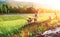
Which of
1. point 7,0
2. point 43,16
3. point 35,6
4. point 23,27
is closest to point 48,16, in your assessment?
point 43,16

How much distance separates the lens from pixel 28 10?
4.59ft

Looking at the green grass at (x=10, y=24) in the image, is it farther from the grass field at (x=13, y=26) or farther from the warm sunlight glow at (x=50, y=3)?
the warm sunlight glow at (x=50, y=3)

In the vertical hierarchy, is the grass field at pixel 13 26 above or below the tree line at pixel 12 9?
below

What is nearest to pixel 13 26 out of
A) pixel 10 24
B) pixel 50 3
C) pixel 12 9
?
pixel 10 24

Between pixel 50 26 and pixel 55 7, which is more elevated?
pixel 55 7

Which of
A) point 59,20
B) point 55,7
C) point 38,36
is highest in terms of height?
point 55,7

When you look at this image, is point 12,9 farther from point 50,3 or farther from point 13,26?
point 50,3

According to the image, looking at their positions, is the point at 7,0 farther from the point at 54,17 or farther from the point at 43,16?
the point at 54,17

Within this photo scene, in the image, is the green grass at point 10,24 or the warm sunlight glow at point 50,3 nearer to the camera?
the green grass at point 10,24

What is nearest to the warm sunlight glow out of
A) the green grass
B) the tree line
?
the tree line

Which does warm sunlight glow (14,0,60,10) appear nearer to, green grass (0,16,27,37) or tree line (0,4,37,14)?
tree line (0,4,37,14)

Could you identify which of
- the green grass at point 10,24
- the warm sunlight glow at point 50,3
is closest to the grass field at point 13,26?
the green grass at point 10,24

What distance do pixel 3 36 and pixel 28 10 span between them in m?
0.32

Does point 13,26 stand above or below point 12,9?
below
